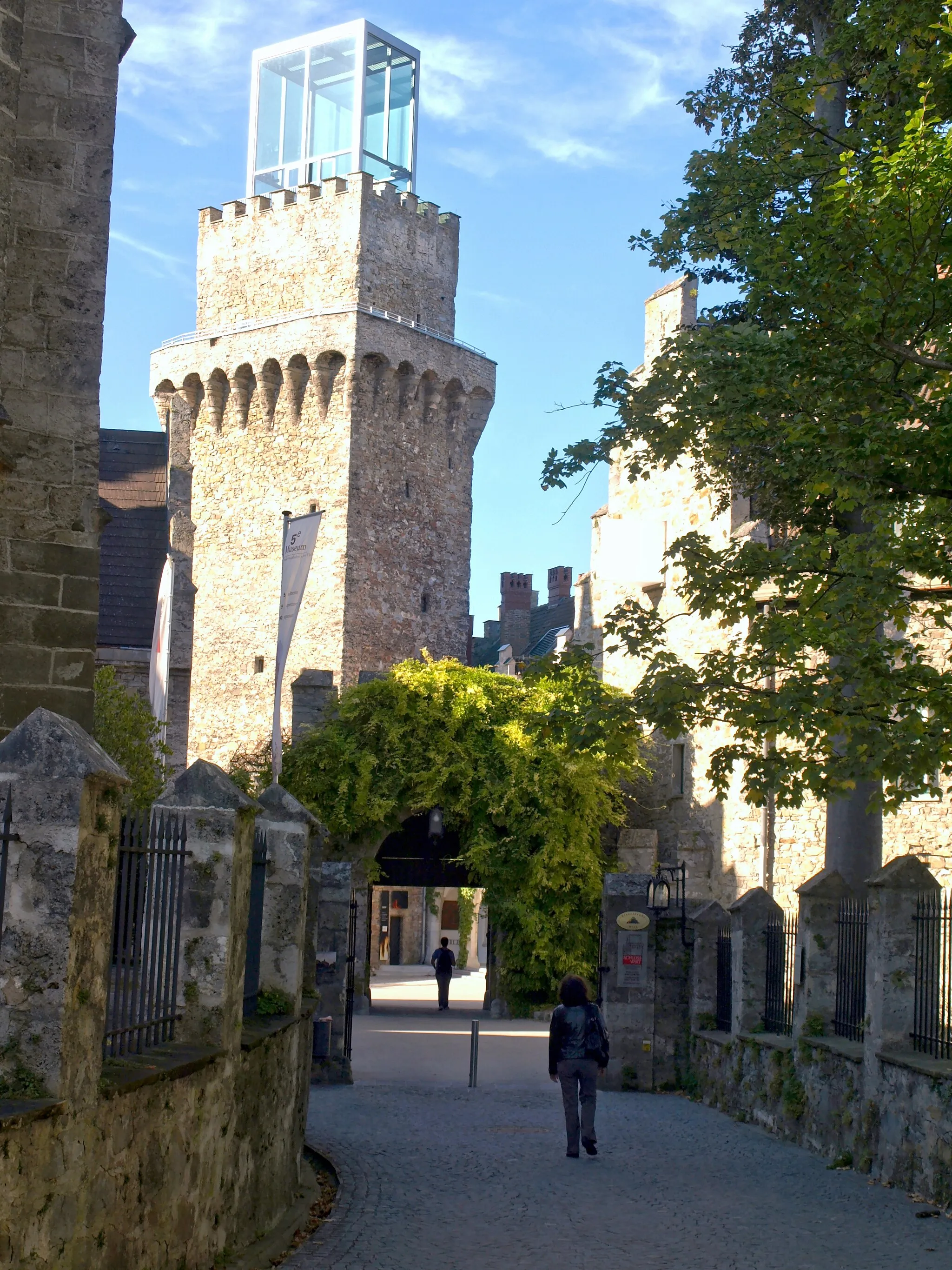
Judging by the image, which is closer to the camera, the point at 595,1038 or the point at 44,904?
the point at 44,904

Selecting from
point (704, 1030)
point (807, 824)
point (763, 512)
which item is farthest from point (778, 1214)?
point (807, 824)

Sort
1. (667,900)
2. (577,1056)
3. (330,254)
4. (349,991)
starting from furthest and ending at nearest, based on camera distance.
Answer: (330,254), (349,991), (667,900), (577,1056)

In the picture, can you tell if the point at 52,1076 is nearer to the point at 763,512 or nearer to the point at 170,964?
the point at 170,964

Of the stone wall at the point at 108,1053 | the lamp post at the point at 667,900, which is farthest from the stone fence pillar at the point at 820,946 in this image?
the stone wall at the point at 108,1053

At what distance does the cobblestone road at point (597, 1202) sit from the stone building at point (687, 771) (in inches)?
471

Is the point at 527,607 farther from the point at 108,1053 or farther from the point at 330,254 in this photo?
the point at 108,1053

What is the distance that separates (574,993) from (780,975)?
303 centimetres

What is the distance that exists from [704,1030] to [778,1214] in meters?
7.48

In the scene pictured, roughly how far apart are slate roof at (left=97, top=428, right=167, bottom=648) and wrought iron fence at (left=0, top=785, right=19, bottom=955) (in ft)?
68.6

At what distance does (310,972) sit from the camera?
14.5 metres

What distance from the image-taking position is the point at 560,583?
67562 millimetres

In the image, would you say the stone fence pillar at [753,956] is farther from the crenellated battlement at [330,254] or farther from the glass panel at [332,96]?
the glass panel at [332,96]

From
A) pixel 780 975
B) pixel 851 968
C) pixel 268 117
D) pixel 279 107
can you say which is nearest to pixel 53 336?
pixel 851 968

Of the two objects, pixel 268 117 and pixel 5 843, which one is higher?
pixel 268 117
